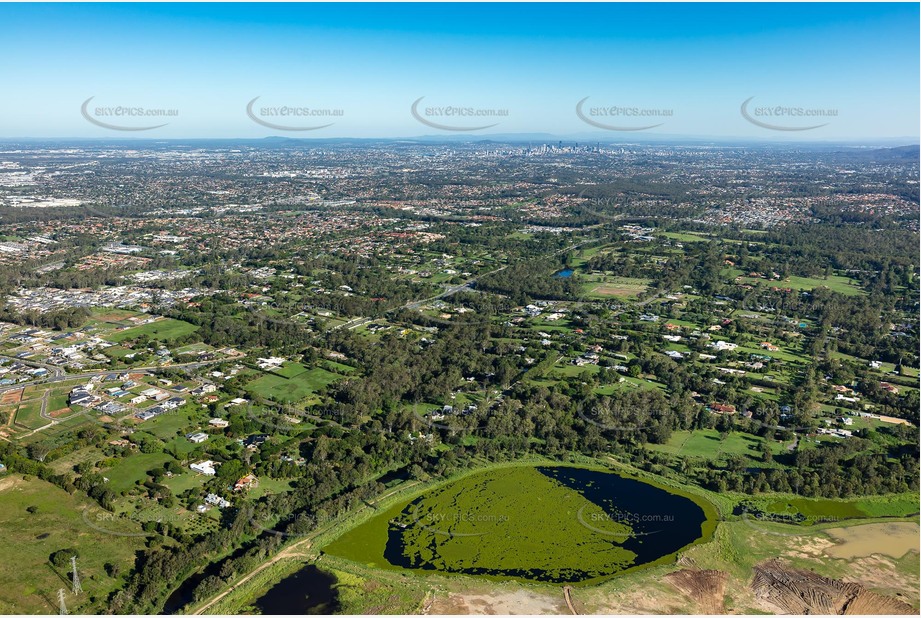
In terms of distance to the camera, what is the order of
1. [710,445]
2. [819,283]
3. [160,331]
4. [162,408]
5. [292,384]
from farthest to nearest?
[819,283] → [160,331] → [292,384] → [162,408] → [710,445]

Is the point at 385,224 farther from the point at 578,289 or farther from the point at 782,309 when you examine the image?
the point at 782,309

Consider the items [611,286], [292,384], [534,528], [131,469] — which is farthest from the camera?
[611,286]

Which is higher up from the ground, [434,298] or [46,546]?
[434,298]

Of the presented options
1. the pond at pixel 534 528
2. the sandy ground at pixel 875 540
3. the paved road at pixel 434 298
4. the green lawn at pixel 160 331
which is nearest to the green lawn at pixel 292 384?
the paved road at pixel 434 298

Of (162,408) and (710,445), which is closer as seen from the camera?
(710,445)

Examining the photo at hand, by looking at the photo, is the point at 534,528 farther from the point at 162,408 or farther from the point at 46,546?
the point at 162,408

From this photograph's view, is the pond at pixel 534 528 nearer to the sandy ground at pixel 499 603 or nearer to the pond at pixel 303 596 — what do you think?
the sandy ground at pixel 499 603

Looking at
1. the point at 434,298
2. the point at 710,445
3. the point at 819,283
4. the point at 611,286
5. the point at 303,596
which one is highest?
the point at 819,283

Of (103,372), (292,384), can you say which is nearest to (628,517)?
(292,384)
